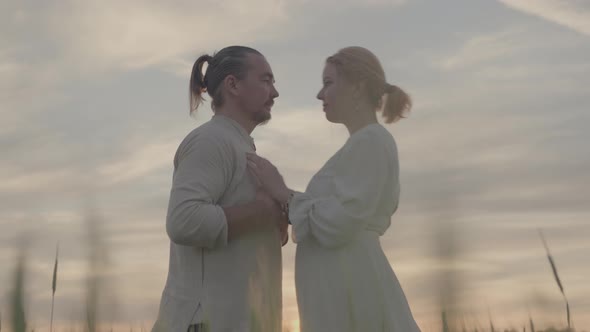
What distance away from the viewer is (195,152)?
196 inches

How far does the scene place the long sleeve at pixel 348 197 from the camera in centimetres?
446

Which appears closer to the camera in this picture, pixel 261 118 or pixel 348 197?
pixel 348 197

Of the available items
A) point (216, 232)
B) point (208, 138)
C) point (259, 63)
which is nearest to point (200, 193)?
point (216, 232)

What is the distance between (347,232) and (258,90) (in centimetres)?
149

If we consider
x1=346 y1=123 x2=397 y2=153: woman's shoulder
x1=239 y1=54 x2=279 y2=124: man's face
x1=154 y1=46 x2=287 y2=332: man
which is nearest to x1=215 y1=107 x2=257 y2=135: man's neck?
x1=239 y1=54 x2=279 y2=124: man's face

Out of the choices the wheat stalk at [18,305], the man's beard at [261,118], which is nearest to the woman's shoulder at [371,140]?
the man's beard at [261,118]

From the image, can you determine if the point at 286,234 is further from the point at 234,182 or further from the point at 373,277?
the point at 373,277

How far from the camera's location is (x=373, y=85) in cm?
513

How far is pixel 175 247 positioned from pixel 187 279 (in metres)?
0.29

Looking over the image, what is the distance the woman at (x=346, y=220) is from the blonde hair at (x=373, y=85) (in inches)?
5.4

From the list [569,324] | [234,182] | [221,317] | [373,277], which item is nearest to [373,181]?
[373,277]

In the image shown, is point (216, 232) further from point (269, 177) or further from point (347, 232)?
point (347, 232)

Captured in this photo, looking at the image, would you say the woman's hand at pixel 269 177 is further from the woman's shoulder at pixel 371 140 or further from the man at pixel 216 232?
the woman's shoulder at pixel 371 140

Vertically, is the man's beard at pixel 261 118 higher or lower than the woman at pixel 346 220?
higher
